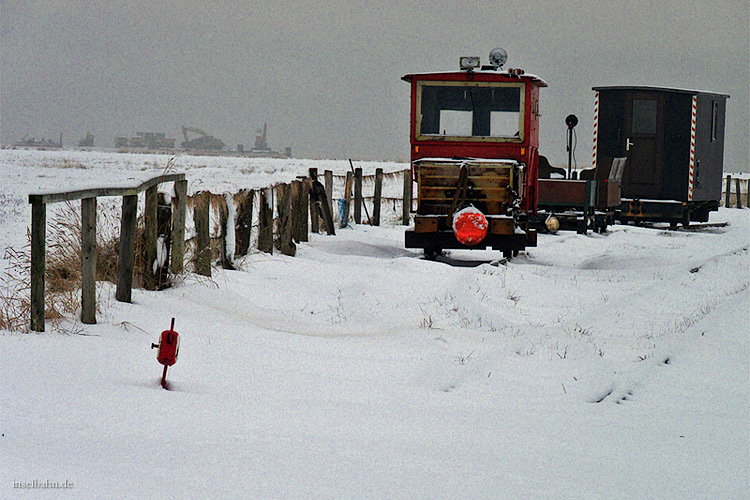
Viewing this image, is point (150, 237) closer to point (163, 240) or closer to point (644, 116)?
point (163, 240)

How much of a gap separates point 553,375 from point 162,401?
9.03 ft

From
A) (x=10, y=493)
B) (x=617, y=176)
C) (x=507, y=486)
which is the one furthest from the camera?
(x=617, y=176)

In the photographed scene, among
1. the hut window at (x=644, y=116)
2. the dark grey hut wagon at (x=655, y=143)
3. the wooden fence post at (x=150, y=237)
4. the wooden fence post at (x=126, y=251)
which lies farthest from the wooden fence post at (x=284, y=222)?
the hut window at (x=644, y=116)

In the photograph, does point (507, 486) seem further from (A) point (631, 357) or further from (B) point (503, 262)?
(B) point (503, 262)

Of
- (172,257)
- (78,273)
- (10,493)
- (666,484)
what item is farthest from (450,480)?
(172,257)

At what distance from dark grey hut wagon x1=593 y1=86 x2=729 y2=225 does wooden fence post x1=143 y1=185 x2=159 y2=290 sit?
15801 millimetres

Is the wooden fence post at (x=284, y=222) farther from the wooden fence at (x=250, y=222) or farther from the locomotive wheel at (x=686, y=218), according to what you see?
the locomotive wheel at (x=686, y=218)

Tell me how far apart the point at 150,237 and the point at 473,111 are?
7.08 meters

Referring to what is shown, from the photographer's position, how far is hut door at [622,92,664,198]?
2194 centimetres

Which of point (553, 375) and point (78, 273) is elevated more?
point (78, 273)

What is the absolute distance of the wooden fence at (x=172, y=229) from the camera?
557 cm

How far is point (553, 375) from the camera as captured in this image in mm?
6164

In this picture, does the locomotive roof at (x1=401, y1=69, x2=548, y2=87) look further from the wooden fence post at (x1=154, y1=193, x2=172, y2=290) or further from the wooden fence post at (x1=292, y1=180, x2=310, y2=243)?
the wooden fence post at (x1=154, y1=193, x2=172, y2=290)

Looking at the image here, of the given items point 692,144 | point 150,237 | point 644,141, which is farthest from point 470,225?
point 692,144
